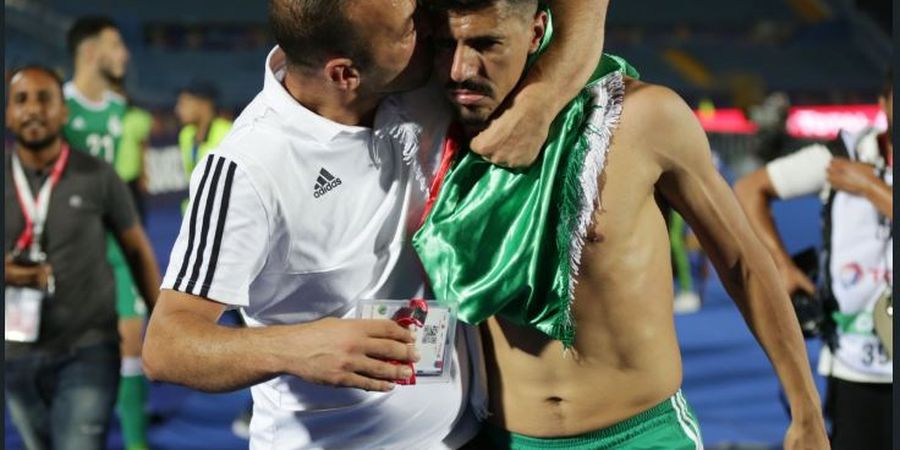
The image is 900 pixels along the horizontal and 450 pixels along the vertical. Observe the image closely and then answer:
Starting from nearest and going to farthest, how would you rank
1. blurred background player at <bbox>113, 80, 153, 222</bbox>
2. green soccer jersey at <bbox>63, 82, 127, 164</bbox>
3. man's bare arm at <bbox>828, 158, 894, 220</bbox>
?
man's bare arm at <bbox>828, 158, 894, 220</bbox> → green soccer jersey at <bbox>63, 82, 127, 164</bbox> → blurred background player at <bbox>113, 80, 153, 222</bbox>

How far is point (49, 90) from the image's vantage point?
199 inches

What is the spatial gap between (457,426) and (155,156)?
1324 centimetres

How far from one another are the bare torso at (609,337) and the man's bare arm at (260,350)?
500 mm

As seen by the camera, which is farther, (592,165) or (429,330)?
(592,165)

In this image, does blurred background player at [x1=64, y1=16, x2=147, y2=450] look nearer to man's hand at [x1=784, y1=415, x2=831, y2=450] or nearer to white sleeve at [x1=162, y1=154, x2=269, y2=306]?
white sleeve at [x1=162, y1=154, x2=269, y2=306]

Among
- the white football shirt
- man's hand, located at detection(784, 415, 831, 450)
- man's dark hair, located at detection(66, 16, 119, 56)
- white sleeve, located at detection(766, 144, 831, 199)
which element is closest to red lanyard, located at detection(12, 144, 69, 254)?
man's dark hair, located at detection(66, 16, 119, 56)

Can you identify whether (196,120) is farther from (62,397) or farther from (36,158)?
(62,397)

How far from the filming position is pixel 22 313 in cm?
477

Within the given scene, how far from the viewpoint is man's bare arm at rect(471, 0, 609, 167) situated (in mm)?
2537

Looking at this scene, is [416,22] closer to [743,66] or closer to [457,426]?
[457,426]

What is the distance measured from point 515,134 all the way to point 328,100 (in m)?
0.37

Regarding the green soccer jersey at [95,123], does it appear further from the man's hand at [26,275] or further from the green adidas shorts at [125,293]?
the man's hand at [26,275]

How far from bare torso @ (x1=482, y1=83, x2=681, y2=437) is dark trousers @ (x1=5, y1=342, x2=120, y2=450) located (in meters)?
2.57

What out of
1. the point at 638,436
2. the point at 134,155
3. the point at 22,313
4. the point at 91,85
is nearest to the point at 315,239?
the point at 638,436
